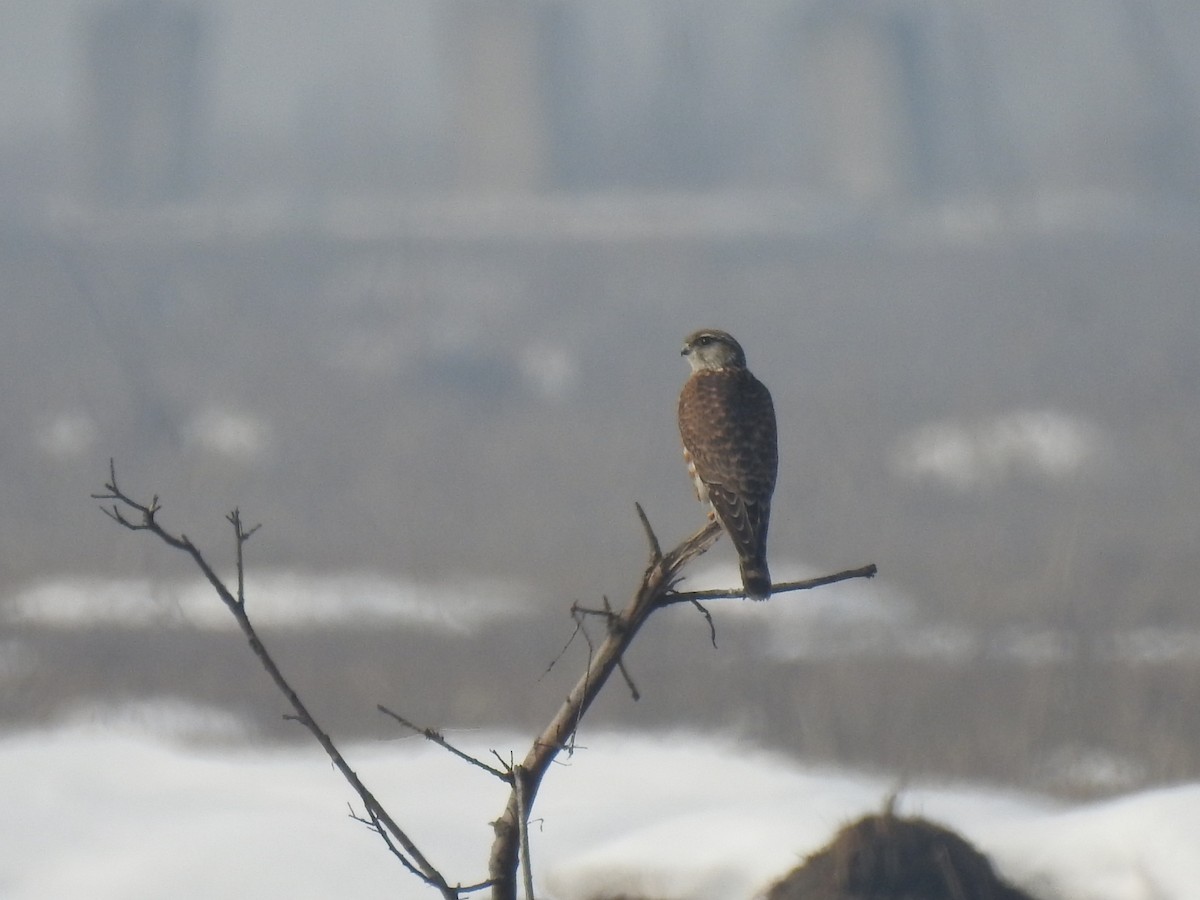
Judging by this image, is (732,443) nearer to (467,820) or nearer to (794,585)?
(794,585)

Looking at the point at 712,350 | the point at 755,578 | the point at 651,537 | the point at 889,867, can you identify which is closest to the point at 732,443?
the point at 712,350

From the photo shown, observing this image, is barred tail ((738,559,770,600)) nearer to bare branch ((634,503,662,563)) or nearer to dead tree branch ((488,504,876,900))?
dead tree branch ((488,504,876,900))

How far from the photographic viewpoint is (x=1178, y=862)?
11562 millimetres

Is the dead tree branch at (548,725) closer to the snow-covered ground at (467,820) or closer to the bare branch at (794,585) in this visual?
the bare branch at (794,585)

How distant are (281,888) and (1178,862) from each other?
976 centimetres

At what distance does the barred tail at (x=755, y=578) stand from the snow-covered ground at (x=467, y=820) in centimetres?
421

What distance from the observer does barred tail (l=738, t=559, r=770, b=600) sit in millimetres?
5552

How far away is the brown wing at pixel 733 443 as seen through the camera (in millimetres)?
6625

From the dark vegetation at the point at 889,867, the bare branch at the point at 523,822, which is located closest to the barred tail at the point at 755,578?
the bare branch at the point at 523,822

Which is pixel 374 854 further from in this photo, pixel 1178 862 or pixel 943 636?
pixel 943 636

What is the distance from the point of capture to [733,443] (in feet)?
23.5

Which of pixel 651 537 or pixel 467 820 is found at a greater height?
pixel 467 820

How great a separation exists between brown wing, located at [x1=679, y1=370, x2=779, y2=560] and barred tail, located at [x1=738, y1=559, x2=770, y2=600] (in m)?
0.22

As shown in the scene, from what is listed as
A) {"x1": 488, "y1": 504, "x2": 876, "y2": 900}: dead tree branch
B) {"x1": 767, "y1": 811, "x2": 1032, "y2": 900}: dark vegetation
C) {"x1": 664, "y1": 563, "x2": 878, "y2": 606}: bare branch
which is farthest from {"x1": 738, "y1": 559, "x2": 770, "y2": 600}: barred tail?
{"x1": 767, "y1": 811, "x2": 1032, "y2": 900}: dark vegetation
